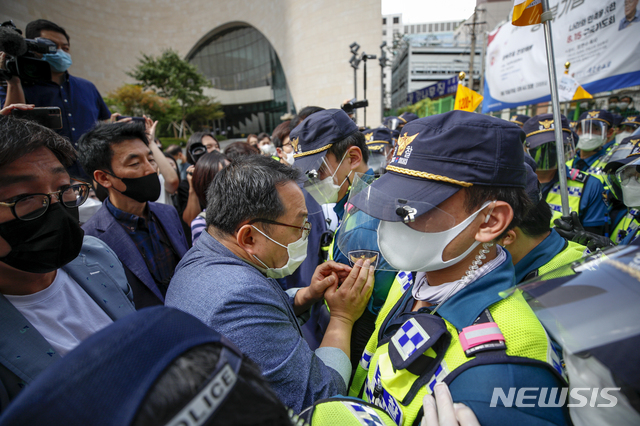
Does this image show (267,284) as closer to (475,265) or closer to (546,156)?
(475,265)

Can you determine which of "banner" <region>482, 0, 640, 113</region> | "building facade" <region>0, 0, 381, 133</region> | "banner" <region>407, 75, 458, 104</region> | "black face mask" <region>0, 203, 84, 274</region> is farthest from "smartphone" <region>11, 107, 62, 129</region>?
"banner" <region>407, 75, 458, 104</region>

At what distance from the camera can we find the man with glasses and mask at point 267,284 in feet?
4.07

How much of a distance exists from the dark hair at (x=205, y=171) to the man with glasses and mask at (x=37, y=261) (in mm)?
1831

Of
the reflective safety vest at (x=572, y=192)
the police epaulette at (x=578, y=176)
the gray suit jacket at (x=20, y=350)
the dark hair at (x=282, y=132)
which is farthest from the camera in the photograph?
the dark hair at (x=282, y=132)

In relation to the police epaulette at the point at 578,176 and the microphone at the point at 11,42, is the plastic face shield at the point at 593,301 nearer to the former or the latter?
the microphone at the point at 11,42

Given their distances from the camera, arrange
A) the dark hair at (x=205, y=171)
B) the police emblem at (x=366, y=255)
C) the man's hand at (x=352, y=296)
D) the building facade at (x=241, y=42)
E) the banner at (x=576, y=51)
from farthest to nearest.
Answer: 1. the building facade at (x=241, y=42)
2. the banner at (x=576, y=51)
3. the dark hair at (x=205, y=171)
4. the police emblem at (x=366, y=255)
5. the man's hand at (x=352, y=296)

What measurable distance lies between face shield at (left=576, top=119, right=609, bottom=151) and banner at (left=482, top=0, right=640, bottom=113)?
1.29 meters

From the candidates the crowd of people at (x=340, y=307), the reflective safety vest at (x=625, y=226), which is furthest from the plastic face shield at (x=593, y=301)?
the reflective safety vest at (x=625, y=226)

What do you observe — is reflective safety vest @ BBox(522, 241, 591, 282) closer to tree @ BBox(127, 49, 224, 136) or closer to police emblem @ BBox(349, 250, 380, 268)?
police emblem @ BBox(349, 250, 380, 268)

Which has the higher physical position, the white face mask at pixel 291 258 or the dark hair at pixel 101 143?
the dark hair at pixel 101 143

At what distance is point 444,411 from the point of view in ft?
3.03

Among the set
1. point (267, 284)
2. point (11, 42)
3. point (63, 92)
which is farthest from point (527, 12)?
point (63, 92)

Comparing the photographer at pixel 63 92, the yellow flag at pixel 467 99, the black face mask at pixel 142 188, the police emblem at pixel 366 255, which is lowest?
the police emblem at pixel 366 255

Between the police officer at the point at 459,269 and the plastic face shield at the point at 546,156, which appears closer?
the police officer at the point at 459,269
